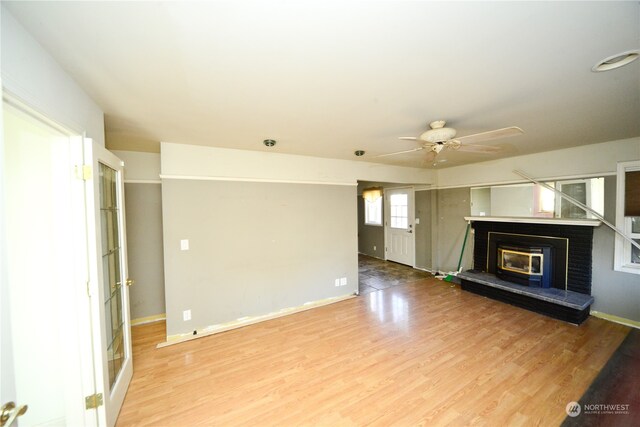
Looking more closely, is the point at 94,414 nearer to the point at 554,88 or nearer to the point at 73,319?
the point at 73,319

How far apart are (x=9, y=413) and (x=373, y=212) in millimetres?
6710

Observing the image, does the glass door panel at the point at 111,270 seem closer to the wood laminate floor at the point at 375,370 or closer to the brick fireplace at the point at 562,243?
the wood laminate floor at the point at 375,370

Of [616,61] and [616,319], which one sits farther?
[616,319]

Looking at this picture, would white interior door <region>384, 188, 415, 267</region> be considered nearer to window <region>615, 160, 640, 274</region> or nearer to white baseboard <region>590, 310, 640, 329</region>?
white baseboard <region>590, 310, 640, 329</region>

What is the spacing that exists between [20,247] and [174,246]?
136 centimetres

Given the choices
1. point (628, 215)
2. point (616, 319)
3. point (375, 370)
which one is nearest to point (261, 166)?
point (375, 370)

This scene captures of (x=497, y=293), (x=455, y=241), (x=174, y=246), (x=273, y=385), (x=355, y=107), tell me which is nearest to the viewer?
(x=355, y=107)

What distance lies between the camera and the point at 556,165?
11.2ft

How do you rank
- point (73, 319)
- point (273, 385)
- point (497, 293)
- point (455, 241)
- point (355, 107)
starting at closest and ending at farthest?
point (73, 319) → point (355, 107) → point (273, 385) → point (497, 293) → point (455, 241)

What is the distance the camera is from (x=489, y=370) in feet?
6.98

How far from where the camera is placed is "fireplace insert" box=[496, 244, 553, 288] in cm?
343

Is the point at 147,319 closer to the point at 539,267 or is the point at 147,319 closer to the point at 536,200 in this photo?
the point at 539,267

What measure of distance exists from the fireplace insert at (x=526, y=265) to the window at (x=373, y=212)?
10.2 feet

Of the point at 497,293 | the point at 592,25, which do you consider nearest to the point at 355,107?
the point at 592,25
